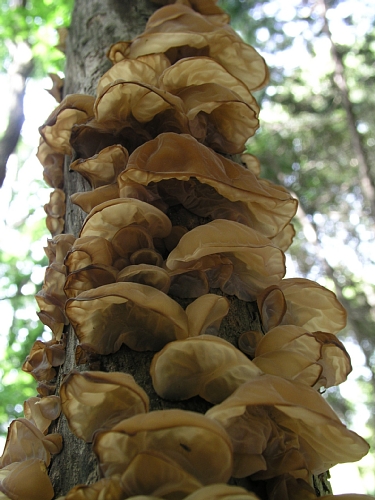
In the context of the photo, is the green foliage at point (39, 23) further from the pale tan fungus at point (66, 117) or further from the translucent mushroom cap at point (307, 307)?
the translucent mushroom cap at point (307, 307)

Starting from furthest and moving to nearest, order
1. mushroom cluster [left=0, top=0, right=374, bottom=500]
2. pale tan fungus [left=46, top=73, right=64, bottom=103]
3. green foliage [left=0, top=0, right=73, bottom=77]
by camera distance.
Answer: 1. green foliage [left=0, top=0, right=73, bottom=77]
2. pale tan fungus [left=46, top=73, right=64, bottom=103]
3. mushroom cluster [left=0, top=0, right=374, bottom=500]

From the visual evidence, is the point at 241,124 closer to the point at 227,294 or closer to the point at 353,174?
the point at 227,294

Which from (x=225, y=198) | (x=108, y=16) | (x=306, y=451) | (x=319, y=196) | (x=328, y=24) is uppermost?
(x=108, y=16)

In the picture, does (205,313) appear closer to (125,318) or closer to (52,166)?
(125,318)

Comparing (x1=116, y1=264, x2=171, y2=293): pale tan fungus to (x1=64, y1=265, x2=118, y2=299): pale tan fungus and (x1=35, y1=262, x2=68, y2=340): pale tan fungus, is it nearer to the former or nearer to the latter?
(x1=64, y1=265, x2=118, y2=299): pale tan fungus

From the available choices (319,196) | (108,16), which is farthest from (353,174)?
(108,16)

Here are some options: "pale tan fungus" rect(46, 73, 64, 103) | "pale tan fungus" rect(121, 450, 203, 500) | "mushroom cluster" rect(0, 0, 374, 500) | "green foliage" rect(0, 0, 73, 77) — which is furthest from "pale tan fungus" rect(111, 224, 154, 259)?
"green foliage" rect(0, 0, 73, 77)

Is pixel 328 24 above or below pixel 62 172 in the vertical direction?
below

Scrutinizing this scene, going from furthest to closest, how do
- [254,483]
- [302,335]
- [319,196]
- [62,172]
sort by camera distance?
[319,196] → [62,172] → [302,335] → [254,483]
